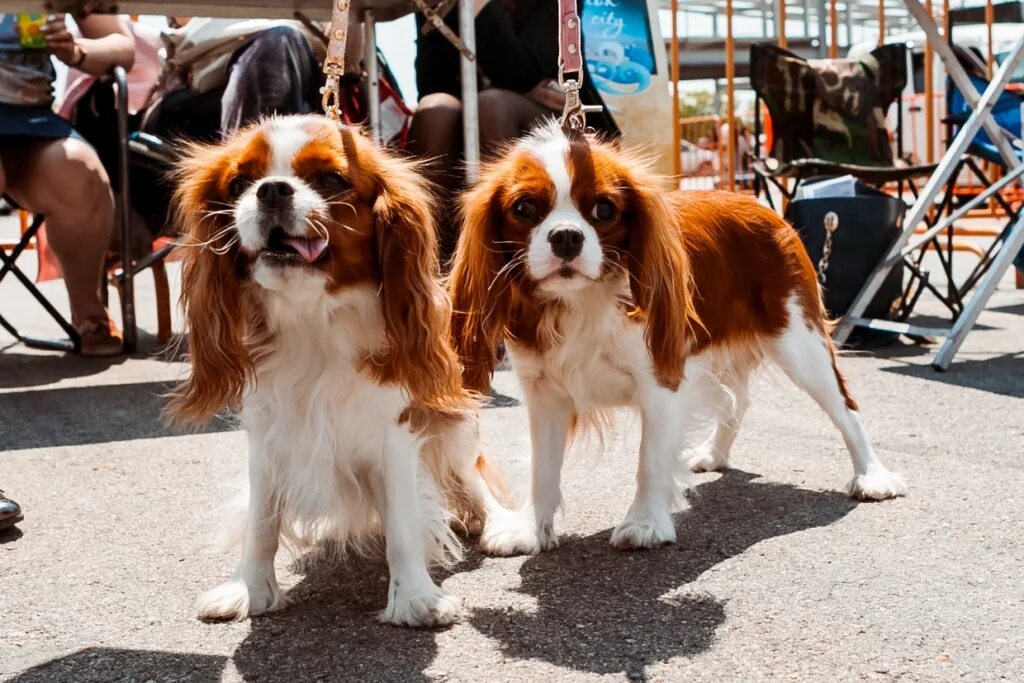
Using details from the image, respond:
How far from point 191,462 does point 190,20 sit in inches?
104

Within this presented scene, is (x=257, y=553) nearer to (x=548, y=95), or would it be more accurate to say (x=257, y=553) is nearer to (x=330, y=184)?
(x=330, y=184)

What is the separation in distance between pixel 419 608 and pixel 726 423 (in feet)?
4.77

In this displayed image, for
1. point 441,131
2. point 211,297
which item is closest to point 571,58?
point 211,297

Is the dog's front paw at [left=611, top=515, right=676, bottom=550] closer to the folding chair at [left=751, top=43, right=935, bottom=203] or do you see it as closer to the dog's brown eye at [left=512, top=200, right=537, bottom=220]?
the dog's brown eye at [left=512, top=200, right=537, bottom=220]

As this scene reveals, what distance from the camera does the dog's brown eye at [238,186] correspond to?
2125mm

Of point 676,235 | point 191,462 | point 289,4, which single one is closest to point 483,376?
point 676,235

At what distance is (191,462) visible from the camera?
3508 mm

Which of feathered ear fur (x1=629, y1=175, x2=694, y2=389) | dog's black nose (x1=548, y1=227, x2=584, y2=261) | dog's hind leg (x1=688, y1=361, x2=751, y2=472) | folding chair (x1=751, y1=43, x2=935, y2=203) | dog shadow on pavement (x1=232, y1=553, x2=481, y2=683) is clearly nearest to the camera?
dog shadow on pavement (x1=232, y1=553, x2=481, y2=683)

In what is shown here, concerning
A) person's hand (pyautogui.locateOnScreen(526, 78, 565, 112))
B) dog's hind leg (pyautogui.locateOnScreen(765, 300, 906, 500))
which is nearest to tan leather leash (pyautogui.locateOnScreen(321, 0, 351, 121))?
dog's hind leg (pyautogui.locateOnScreen(765, 300, 906, 500))

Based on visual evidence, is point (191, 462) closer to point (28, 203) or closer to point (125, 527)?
point (125, 527)

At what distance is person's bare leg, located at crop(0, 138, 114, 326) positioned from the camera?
15.5 feet

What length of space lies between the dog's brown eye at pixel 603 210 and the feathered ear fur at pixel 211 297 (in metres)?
0.71

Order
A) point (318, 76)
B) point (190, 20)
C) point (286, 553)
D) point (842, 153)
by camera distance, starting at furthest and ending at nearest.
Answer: point (842, 153), point (190, 20), point (318, 76), point (286, 553)

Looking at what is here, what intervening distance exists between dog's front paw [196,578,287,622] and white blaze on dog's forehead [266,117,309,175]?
799 mm
